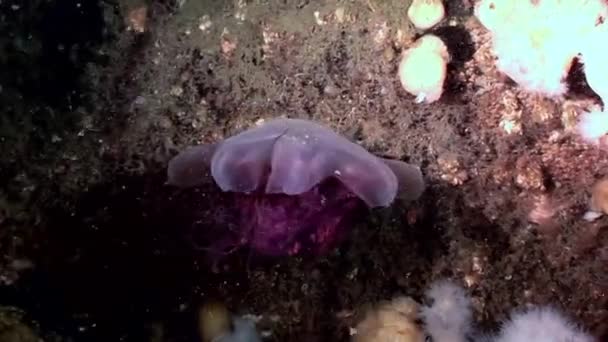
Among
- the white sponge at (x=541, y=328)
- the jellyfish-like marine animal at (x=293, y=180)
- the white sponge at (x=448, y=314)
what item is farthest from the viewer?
the white sponge at (x=448, y=314)

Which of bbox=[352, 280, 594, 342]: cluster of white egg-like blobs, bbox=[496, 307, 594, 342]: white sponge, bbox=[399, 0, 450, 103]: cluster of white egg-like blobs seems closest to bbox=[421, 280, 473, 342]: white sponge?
bbox=[352, 280, 594, 342]: cluster of white egg-like blobs

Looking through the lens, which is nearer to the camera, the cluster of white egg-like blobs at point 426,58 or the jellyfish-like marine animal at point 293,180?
the jellyfish-like marine animal at point 293,180

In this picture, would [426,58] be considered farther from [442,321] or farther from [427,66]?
[442,321]

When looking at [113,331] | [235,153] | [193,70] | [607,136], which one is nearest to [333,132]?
[235,153]

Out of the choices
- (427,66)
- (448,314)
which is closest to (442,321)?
(448,314)

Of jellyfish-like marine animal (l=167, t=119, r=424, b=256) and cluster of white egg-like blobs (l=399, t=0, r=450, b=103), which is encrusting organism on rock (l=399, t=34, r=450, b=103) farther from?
jellyfish-like marine animal (l=167, t=119, r=424, b=256)

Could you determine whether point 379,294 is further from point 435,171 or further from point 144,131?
point 144,131

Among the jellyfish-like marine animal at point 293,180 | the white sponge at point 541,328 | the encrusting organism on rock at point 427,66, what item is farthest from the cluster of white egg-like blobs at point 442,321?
the encrusting organism on rock at point 427,66

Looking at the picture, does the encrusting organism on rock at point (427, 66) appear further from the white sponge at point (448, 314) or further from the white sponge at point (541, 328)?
the white sponge at point (541, 328)
